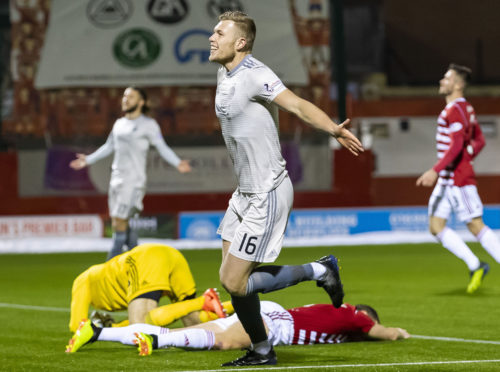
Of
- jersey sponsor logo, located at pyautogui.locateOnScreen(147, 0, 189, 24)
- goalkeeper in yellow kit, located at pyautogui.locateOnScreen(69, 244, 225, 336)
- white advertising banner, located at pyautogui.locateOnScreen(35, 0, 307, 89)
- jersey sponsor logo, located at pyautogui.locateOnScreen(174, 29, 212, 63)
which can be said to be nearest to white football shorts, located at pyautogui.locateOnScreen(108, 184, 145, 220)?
goalkeeper in yellow kit, located at pyautogui.locateOnScreen(69, 244, 225, 336)

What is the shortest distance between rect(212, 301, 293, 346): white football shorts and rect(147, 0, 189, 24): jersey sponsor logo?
15.2 m

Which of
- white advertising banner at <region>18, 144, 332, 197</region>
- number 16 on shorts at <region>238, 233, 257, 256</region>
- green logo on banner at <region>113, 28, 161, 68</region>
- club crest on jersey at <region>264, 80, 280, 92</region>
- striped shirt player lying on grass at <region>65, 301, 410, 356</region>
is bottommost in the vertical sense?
white advertising banner at <region>18, 144, 332, 197</region>

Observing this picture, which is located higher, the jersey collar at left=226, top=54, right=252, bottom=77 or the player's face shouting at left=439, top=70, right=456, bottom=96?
the jersey collar at left=226, top=54, right=252, bottom=77

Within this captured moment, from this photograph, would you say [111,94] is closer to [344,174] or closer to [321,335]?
[344,174]

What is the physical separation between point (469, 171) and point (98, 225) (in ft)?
34.5

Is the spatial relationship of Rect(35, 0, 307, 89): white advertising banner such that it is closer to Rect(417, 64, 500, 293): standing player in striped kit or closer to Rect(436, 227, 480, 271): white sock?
Rect(417, 64, 500, 293): standing player in striped kit

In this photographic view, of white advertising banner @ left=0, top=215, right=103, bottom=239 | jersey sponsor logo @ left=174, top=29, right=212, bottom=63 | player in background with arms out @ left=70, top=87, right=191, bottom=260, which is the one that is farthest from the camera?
jersey sponsor logo @ left=174, top=29, right=212, bottom=63

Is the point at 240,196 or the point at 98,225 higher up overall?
the point at 240,196

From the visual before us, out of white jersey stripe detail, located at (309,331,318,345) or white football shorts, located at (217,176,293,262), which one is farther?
white jersey stripe detail, located at (309,331,318,345)

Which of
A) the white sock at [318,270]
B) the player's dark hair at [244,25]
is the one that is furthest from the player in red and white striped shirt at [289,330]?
the player's dark hair at [244,25]

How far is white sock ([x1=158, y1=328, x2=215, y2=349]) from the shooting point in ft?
20.7

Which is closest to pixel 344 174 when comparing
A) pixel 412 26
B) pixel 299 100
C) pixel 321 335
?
pixel 412 26

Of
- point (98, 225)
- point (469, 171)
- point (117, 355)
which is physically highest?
point (469, 171)

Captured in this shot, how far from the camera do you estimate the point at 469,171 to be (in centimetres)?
1028
